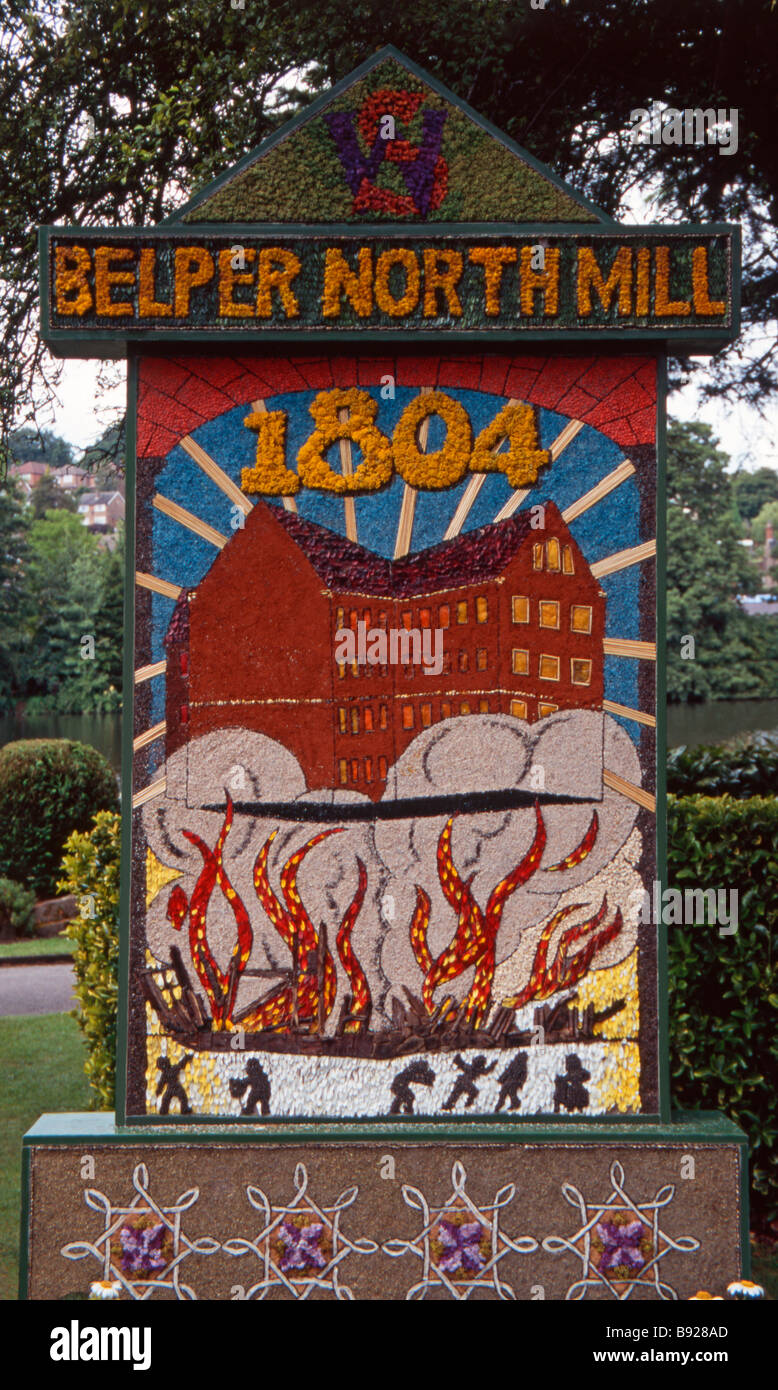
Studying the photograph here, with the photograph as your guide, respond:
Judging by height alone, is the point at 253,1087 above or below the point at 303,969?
below

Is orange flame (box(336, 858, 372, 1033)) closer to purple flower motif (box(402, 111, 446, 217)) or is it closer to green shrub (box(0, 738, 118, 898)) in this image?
purple flower motif (box(402, 111, 446, 217))

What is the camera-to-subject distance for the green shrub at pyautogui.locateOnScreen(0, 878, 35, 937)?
46.4 feet

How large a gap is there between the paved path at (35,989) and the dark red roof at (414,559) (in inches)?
265

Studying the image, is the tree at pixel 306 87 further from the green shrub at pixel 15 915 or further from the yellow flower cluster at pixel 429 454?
the green shrub at pixel 15 915

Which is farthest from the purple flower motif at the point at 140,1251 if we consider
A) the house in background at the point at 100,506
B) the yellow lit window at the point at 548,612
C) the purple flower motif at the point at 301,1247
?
the house in background at the point at 100,506

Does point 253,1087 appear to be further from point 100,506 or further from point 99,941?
point 100,506

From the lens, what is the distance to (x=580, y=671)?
195 inches

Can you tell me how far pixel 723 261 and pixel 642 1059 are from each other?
2888 millimetres

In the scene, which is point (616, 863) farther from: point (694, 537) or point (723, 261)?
point (694, 537)

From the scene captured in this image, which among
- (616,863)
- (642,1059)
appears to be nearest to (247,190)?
(616,863)

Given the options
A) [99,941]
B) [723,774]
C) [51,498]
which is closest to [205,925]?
[99,941]

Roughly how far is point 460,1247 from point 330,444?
2887 mm

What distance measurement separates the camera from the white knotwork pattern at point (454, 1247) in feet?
15.5

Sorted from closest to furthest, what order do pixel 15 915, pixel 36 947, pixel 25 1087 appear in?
pixel 25 1087
pixel 36 947
pixel 15 915
